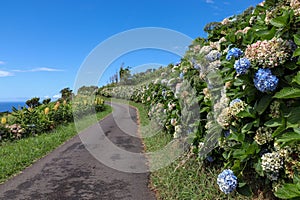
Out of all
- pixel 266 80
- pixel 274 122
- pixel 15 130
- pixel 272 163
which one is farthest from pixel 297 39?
pixel 15 130

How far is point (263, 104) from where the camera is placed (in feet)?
7.73

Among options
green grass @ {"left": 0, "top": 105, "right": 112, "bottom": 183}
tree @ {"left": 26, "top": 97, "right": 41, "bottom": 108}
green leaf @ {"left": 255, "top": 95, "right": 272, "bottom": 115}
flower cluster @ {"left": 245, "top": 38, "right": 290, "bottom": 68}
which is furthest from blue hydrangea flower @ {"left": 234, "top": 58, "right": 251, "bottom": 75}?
tree @ {"left": 26, "top": 97, "right": 41, "bottom": 108}

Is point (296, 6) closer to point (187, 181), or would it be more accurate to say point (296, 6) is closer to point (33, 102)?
point (187, 181)

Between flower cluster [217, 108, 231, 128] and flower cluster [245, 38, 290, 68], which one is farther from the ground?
flower cluster [245, 38, 290, 68]

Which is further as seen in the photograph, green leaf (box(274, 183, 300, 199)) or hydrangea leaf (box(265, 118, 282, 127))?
hydrangea leaf (box(265, 118, 282, 127))

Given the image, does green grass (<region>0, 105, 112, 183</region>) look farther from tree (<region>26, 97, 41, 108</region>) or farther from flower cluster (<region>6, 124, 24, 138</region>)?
tree (<region>26, 97, 41, 108</region>)

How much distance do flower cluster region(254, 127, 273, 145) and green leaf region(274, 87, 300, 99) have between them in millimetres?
433

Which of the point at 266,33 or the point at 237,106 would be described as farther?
the point at 237,106

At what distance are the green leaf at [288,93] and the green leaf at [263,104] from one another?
175 millimetres

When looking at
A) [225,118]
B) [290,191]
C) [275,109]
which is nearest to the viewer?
[290,191]

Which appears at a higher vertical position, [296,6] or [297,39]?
[296,6]

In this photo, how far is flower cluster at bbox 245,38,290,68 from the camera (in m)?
2.23

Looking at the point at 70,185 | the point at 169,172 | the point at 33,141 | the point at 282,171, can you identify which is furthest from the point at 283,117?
the point at 33,141

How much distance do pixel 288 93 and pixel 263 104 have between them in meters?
0.30
